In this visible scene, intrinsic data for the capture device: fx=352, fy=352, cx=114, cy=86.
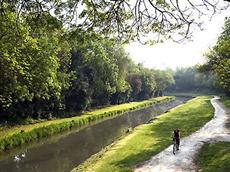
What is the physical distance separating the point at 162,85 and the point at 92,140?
124 meters

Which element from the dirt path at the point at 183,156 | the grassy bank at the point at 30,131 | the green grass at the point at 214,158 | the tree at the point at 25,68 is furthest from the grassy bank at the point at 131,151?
the grassy bank at the point at 30,131

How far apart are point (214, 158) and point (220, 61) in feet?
76.9

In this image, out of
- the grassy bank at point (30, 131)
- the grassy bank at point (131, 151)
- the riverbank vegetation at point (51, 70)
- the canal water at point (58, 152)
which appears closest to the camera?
the riverbank vegetation at point (51, 70)

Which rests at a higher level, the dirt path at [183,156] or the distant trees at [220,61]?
the distant trees at [220,61]

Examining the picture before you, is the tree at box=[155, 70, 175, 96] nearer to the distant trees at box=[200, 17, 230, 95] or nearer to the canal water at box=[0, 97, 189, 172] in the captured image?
the distant trees at box=[200, 17, 230, 95]

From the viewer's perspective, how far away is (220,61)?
153 ft

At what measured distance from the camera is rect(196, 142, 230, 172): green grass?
23.1 m

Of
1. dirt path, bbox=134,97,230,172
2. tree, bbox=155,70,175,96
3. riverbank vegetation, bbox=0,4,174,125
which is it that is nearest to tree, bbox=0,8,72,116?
riverbank vegetation, bbox=0,4,174,125

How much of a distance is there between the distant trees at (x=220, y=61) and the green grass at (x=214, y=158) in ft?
45.5

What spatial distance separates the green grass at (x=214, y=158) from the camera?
23109 millimetres

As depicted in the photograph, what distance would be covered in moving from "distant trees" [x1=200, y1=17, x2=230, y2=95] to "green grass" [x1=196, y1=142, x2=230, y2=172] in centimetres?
1387

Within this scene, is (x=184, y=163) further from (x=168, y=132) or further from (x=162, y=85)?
(x=162, y=85)

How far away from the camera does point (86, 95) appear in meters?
70.1

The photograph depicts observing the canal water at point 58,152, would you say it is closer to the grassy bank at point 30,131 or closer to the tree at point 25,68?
the grassy bank at point 30,131
